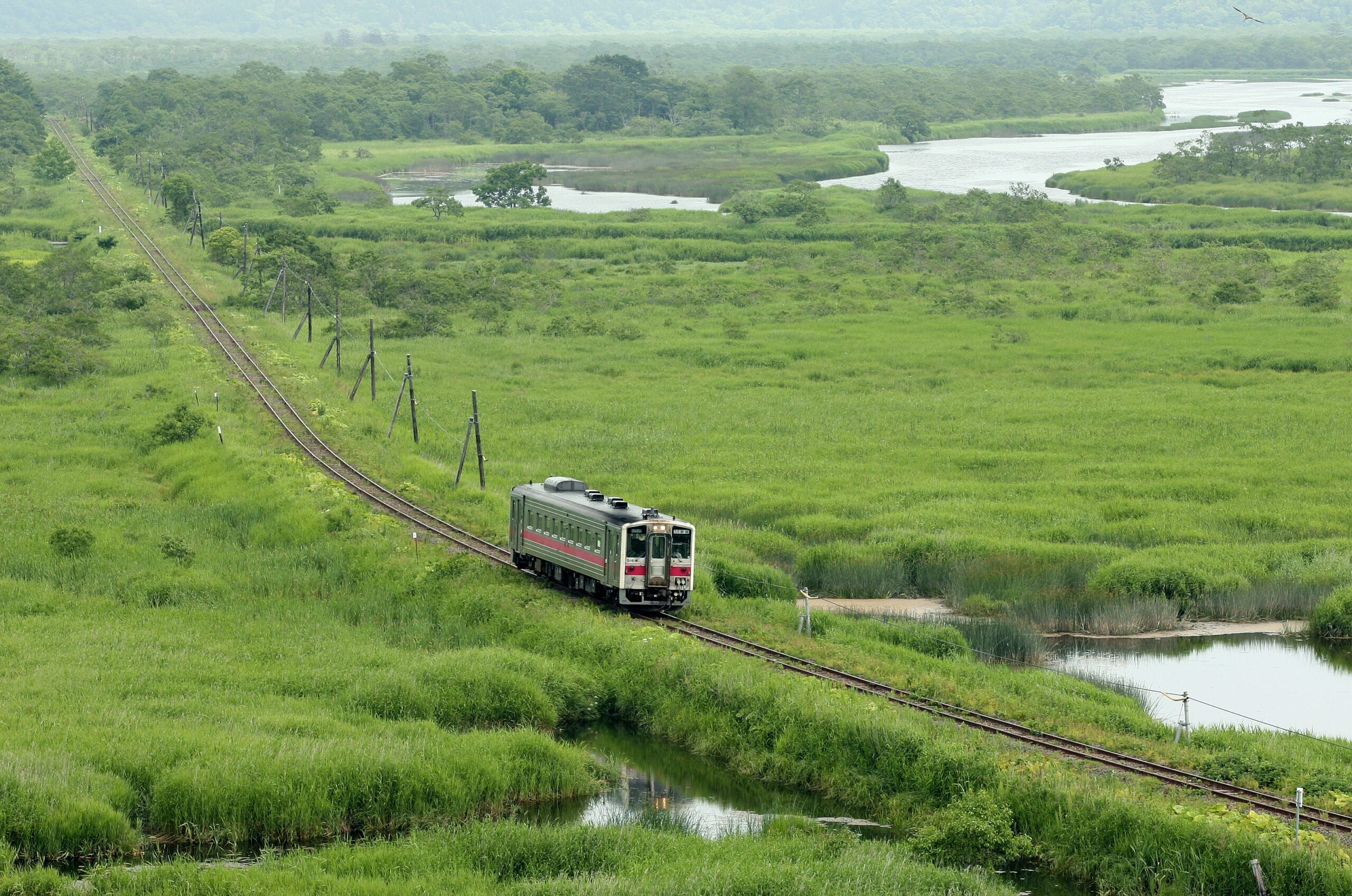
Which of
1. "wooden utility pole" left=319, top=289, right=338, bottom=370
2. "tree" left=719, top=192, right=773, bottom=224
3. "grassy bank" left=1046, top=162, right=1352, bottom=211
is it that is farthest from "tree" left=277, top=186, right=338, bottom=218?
"grassy bank" left=1046, top=162, right=1352, bottom=211

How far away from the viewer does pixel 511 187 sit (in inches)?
5212

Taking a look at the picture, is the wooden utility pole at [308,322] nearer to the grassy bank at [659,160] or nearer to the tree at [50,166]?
the tree at [50,166]

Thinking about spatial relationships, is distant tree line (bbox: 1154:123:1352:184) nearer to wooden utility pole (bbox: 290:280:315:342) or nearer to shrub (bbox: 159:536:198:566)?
wooden utility pole (bbox: 290:280:315:342)

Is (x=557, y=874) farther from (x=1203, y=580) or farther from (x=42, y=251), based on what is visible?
(x=42, y=251)

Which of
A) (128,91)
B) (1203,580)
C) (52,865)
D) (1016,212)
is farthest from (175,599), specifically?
(128,91)

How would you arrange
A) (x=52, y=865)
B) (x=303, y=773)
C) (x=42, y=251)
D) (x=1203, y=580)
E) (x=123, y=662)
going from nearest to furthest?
(x=52, y=865), (x=303, y=773), (x=123, y=662), (x=1203, y=580), (x=42, y=251)

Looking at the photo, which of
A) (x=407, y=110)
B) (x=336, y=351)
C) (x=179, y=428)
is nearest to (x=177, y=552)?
(x=179, y=428)

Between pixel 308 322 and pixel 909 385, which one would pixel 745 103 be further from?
pixel 909 385

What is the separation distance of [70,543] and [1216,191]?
112 m

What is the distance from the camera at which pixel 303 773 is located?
2455 cm

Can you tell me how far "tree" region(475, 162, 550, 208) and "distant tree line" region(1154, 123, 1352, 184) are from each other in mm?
57953

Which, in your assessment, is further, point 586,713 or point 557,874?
point 586,713

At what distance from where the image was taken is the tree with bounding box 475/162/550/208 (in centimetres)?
13188

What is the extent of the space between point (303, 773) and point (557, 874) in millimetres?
5041
